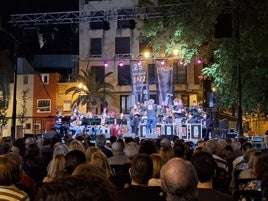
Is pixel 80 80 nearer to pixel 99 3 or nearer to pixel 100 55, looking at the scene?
pixel 100 55

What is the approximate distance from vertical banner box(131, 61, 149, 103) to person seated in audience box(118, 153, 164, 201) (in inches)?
979

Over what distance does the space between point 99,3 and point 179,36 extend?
2121 centimetres

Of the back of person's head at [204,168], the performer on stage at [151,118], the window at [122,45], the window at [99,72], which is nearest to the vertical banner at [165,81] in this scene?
the performer on stage at [151,118]

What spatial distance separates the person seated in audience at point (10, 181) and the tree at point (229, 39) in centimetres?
1412

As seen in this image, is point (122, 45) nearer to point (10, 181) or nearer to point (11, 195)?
point (10, 181)

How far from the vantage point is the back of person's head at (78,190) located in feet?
4.78

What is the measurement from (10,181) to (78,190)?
2.69m

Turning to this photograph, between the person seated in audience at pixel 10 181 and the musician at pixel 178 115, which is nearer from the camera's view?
the person seated in audience at pixel 10 181

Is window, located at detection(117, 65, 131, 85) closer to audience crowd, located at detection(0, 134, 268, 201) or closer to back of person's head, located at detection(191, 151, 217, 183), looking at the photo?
audience crowd, located at detection(0, 134, 268, 201)

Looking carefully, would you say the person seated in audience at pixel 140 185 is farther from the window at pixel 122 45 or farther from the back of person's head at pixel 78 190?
the window at pixel 122 45

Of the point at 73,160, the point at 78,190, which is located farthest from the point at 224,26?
the point at 78,190

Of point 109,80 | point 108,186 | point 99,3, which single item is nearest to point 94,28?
point 99,3

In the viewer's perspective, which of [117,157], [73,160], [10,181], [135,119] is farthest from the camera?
[135,119]

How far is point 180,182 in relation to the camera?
9.98 feet
